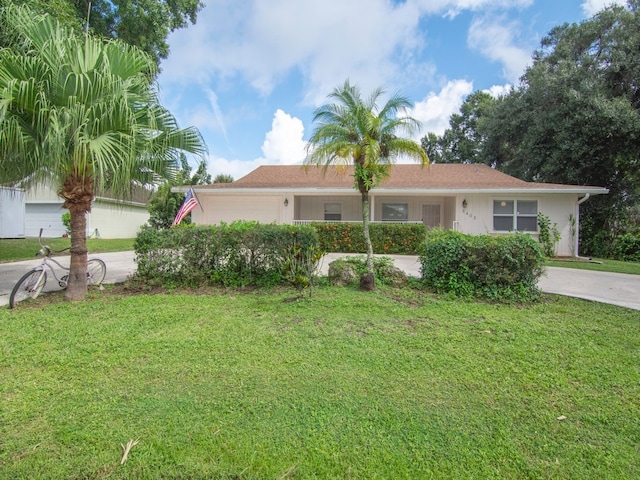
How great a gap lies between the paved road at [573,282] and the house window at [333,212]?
263 inches

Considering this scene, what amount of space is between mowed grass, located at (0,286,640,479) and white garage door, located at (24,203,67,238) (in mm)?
19075

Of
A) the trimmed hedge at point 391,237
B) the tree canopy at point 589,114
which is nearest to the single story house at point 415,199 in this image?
the trimmed hedge at point 391,237

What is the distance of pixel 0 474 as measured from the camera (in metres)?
1.71

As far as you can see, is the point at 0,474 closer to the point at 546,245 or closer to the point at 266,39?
the point at 266,39

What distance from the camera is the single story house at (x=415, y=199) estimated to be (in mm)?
12438

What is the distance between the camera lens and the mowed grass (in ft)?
6.03

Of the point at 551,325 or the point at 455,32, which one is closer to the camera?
the point at 551,325

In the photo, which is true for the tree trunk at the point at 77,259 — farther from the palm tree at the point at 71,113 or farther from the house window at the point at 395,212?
the house window at the point at 395,212

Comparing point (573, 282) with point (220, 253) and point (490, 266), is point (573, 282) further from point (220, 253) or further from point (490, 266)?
point (220, 253)

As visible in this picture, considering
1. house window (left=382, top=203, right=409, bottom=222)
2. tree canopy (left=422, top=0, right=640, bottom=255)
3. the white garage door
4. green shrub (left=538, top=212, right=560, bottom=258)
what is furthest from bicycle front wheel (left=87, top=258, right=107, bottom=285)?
tree canopy (left=422, top=0, right=640, bottom=255)

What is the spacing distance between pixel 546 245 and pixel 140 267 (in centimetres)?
1359

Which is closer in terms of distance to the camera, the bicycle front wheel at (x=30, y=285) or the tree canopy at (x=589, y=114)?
the bicycle front wheel at (x=30, y=285)

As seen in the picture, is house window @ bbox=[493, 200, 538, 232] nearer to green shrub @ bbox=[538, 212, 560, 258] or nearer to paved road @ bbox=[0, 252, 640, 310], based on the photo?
green shrub @ bbox=[538, 212, 560, 258]

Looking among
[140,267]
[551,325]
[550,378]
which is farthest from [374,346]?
[140,267]
